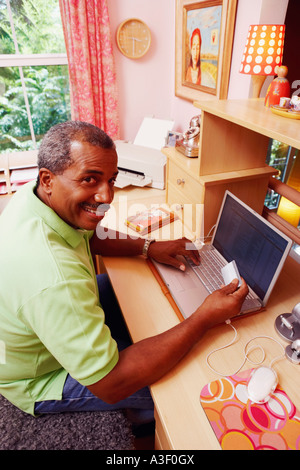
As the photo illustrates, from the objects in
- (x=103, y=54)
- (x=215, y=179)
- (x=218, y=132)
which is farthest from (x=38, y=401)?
(x=103, y=54)

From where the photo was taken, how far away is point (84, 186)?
900 millimetres

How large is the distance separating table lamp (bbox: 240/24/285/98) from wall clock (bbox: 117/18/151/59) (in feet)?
4.23

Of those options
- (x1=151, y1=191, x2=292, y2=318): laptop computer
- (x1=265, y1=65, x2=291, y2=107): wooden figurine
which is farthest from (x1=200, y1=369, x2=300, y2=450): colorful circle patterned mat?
(x1=265, y1=65, x2=291, y2=107): wooden figurine

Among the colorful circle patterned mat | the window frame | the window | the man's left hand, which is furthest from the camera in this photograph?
the window

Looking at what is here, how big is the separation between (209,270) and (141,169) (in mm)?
944

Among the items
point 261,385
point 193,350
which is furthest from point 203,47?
point 261,385

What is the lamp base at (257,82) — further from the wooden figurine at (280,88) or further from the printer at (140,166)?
the printer at (140,166)

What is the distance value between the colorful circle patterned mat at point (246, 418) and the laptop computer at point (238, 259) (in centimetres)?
26

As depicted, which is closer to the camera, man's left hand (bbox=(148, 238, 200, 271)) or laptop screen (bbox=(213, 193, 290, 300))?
laptop screen (bbox=(213, 193, 290, 300))

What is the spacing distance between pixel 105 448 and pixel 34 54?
261 centimetres

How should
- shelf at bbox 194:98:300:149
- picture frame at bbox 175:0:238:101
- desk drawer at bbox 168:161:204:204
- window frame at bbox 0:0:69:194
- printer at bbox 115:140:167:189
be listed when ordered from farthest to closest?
window frame at bbox 0:0:69:194 < printer at bbox 115:140:167:189 < picture frame at bbox 175:0:238:101 < desk drawer at bbox 168:161:204:204 < shelf at bbox 194:98:300:149

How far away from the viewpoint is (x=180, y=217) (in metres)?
1.62

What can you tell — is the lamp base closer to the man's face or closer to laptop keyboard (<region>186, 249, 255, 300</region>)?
laptop keyboard (<region>186, 249, 255, 300</region>)

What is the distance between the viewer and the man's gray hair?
2.85 feet
